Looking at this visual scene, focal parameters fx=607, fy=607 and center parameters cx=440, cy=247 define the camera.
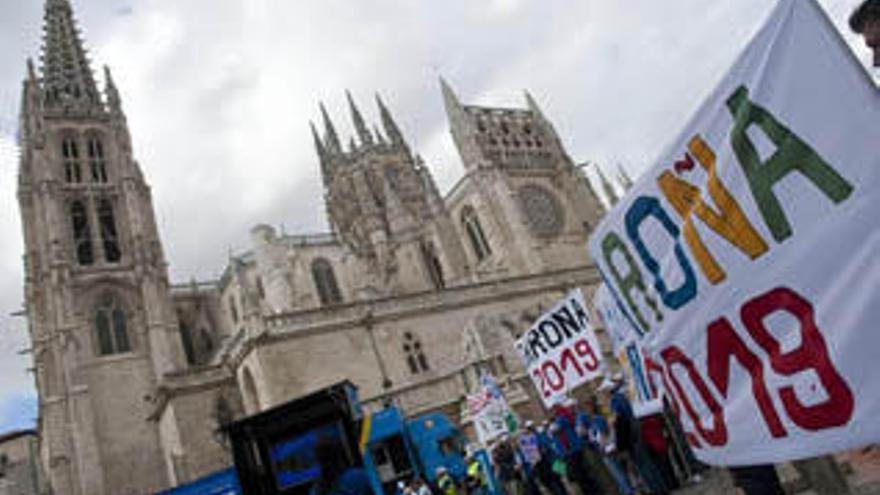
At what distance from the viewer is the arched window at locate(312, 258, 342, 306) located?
40594 millimetres

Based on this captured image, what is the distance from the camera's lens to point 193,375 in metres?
24.9

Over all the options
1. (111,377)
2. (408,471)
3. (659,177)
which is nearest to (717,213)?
(659,177)

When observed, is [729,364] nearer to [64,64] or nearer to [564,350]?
[564,350]

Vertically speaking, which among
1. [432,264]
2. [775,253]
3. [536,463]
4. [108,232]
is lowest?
[536,463]

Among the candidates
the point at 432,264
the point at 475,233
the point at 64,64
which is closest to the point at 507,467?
the point at 432,264

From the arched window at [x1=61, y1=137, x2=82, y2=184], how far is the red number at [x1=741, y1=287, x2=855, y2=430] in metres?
43.3

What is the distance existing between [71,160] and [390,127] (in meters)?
23.7

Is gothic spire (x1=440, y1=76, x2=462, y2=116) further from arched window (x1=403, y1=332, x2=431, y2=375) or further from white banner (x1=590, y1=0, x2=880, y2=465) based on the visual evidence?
white banner (x1=590, y1=0, x2=880, y2=465)

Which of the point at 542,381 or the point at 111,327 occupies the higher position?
the point at 111,327

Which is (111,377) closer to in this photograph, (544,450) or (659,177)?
(544,450)

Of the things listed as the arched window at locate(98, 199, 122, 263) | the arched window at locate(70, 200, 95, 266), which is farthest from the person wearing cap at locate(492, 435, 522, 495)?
the arched window at locate(70, 200, 95, 266)

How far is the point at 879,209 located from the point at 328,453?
837 centimetres

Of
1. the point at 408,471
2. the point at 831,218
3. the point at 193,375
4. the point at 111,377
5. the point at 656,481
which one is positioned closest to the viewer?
the point at 831,218

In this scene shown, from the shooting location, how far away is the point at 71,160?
127ft
